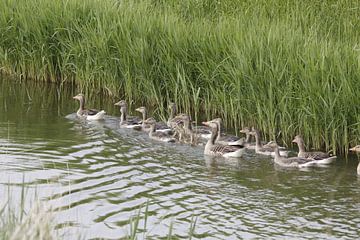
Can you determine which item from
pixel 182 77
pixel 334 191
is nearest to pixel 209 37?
pixel 182 77

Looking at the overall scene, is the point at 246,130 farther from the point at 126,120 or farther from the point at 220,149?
the point at 126,120

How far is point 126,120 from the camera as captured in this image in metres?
17.2

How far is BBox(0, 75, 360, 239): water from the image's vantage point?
36.7ft

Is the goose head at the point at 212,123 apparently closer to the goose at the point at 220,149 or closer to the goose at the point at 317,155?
the goose at the point at 220,149

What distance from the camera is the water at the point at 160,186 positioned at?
1119 cm

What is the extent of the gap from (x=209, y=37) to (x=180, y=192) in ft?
17.3

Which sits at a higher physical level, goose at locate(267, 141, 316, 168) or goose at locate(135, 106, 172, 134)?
goose at locate(135, 106, 172, 134)

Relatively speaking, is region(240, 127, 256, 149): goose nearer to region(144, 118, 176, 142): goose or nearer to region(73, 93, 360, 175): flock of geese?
region(73, 93, 360, 175): flock of geese

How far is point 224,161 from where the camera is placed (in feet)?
48.9

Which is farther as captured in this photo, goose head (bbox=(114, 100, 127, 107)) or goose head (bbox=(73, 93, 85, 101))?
goose head (bbox=(73, 93, 85, 101))

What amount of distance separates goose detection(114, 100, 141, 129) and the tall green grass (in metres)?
0.65

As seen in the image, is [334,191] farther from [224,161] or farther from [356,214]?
[224,161]

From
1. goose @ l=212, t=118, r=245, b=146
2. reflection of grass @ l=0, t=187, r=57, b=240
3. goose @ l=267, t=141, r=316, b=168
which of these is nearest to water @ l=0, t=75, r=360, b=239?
goose @ l=267, t=141, r=316, b=168

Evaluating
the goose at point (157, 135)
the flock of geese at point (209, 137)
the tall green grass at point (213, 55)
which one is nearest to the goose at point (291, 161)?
the flock of geese at point (209, 137)
